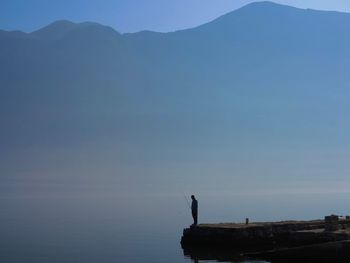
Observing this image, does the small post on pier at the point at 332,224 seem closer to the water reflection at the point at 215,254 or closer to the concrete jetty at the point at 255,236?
the concrete jetty at the point at 255,236

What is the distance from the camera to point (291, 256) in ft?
86.3

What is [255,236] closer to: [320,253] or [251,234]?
[251,234]

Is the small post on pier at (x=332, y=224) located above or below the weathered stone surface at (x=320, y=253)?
above

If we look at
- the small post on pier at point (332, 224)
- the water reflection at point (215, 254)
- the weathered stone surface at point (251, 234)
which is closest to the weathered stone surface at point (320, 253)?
the water reflection at point (215, 254)

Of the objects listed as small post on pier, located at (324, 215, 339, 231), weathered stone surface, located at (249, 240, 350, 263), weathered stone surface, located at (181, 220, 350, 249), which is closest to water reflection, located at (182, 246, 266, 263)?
weathered stone surface, located at (181, 220, 350, 249)

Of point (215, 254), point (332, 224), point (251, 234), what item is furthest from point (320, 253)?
point (251, 234)

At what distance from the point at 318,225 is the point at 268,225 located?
128 inches

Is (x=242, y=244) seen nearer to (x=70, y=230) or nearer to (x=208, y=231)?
(x=208, y=231)

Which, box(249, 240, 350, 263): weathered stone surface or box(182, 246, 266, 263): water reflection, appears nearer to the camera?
box(249, 240, 350, 263): weathered stone surface

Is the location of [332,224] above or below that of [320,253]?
above

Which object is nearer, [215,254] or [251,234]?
[215,254]

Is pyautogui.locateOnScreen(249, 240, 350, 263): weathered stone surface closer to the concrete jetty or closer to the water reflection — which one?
the concrete jetty

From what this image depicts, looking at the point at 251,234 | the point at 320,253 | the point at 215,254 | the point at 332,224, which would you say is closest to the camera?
the point at 320,253

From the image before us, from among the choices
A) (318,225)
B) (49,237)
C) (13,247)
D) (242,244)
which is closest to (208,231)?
(242,244)
